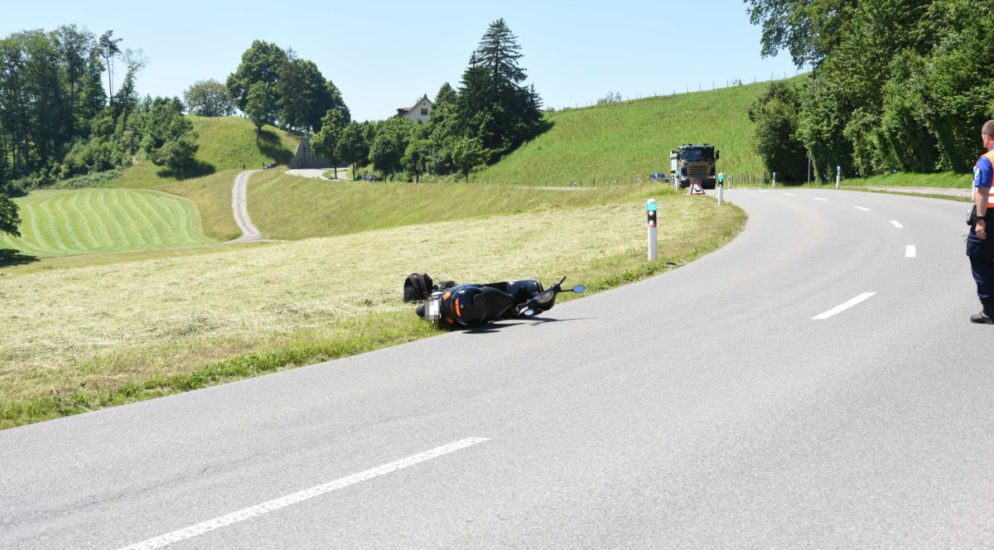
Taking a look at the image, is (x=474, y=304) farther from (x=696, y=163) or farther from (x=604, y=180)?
(x=604, y=180)

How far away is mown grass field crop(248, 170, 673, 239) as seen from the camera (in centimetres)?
5310

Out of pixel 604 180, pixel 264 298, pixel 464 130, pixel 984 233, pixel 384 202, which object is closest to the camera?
pixel 984 233

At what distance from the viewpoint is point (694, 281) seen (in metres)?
13.1

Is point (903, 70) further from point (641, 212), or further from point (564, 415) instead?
point (564, 415)

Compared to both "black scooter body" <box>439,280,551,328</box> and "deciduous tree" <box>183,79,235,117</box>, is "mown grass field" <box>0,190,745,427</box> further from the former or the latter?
"deciduous tree" <box>183,79,235,117</box>

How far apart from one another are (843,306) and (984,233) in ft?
6.38

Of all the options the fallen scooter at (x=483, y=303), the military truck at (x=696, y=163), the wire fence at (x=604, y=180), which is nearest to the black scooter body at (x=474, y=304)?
the fallen scooter at (x=483, y=303)

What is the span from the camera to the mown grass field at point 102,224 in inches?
2685

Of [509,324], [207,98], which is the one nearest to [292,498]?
[509,324]

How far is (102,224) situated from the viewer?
259 feet

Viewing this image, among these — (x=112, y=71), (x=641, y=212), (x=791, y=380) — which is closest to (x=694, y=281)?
(x=791, y=380)

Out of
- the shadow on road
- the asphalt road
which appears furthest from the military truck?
the asphalt road

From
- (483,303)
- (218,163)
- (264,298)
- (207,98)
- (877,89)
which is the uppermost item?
(207,98)

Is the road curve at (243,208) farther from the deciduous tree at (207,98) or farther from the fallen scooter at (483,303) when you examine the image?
the deciduous tree at (207,98)
